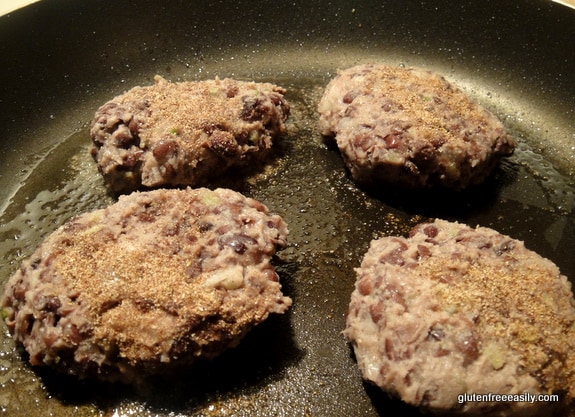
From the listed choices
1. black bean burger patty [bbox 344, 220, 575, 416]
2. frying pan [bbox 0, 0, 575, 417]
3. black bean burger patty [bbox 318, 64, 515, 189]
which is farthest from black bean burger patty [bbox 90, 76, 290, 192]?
black bean burger patty [bbox 344, 220, 575, 416]

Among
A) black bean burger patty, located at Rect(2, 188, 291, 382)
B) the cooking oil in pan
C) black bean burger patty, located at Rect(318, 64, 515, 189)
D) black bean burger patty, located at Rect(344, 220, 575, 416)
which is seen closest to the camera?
black bean burger patty, located at Rect(344, 220, 575, 416)

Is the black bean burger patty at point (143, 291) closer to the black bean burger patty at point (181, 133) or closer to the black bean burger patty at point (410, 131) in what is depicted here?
the black bean burger patty at point (181, 133)

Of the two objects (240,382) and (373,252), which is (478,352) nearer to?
(373,252)

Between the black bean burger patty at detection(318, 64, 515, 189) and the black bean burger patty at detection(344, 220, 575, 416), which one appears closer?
the black bean burger patty at detection(344, 220, 575, 416)

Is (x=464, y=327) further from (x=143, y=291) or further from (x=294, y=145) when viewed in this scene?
(x=294, y=145)

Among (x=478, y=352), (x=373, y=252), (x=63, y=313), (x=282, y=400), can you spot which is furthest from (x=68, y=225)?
(x=478, y=352)

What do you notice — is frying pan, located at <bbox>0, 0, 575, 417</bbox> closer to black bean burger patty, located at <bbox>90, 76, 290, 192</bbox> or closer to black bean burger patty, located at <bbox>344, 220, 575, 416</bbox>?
black bean burger patty, located at <bbox>90, 76, 290, 192</bbox>
